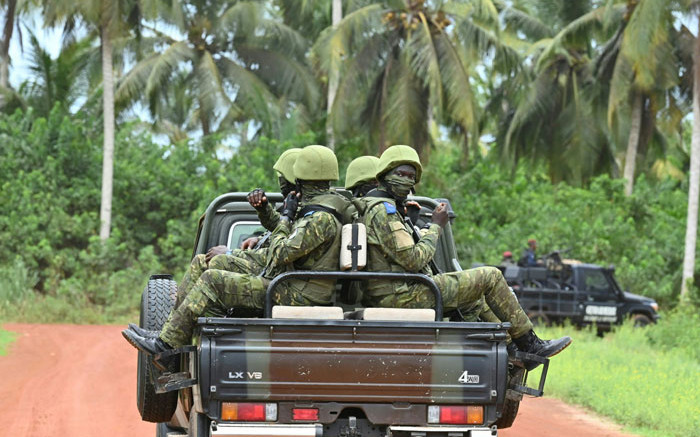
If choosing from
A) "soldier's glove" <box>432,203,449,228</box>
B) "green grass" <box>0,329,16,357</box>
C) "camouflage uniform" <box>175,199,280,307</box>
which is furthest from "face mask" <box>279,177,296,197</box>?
→ "green grass" <box>0,329,16,357</box>

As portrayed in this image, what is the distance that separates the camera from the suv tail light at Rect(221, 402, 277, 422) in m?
5.83

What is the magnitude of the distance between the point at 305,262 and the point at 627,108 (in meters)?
29.7

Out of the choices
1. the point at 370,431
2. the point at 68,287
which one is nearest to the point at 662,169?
the point at 68,287

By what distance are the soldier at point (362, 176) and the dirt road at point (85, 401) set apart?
3.38m

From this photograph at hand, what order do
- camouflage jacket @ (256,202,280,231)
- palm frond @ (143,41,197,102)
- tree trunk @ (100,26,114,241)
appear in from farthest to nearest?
palm frond @ (143,41,197,102) → tree trunk @ (100,26,114,241) → camouflage jacket @ (256,202,280,231)

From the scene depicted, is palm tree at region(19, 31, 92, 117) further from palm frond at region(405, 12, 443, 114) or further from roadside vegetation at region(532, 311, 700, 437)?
roadside vegetation at region(532, 311, 700, 437)

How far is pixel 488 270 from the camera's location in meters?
6.61

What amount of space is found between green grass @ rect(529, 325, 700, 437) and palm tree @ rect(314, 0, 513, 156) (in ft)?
36.4

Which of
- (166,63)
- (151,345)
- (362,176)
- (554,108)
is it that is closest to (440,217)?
(362,176)

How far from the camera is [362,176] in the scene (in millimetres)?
7488

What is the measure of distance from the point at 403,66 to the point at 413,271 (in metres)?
23.8

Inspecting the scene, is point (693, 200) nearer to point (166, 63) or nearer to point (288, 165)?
point (166, 63)

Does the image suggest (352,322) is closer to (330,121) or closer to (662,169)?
(330,121)

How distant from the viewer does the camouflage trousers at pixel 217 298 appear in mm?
6312
